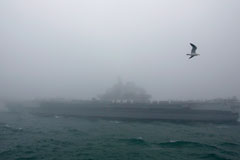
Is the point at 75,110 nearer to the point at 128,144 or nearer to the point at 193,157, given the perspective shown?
the point at 128,144

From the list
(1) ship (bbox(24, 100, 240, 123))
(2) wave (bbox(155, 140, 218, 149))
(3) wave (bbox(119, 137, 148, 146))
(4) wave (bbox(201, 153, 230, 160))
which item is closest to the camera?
(4) wave (bbox(201, 153, 230, 160))

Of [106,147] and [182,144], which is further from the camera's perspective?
[182,144]

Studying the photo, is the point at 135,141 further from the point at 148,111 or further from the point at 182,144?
the point at 148,111

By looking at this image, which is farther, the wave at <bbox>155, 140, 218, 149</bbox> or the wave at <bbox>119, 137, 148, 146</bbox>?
the wave at <bbox>119, 137, 148, 146</bbox>

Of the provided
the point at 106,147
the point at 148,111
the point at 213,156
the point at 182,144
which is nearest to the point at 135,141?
the point at 106,147

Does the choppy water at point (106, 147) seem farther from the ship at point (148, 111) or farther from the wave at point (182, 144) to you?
the ship at point (148, 111)

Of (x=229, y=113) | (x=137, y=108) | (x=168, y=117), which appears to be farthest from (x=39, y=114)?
(x=229, y=113)

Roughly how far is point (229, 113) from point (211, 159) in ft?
77.5

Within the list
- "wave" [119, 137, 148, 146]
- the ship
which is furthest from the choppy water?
the ship

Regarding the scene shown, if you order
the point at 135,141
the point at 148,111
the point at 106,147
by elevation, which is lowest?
the point at 106,147

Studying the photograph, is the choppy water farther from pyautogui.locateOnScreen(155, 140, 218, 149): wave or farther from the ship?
the ship

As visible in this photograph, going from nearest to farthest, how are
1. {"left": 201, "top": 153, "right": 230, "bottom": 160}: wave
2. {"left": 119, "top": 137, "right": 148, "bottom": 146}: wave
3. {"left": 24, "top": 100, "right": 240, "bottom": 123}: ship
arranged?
{"left": 201, "top": 153, "right": 230, "bottom": 160}: wave → {"left": 119, "top": 137, "right": 148, "bottom": 146}: wave → {"left": 24, "top": 100, "right": 240, "bottom": 123}: ship

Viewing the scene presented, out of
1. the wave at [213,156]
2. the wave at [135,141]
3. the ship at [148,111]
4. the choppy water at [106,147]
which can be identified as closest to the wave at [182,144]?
the choppy water at [106,147]

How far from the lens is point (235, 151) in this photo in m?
15.6
